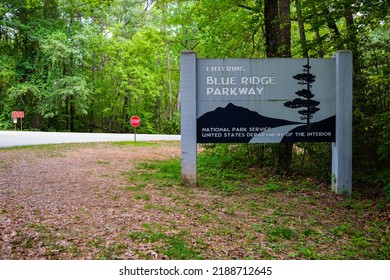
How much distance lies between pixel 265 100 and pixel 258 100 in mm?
145

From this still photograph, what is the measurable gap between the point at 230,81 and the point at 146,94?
24396 millimetres

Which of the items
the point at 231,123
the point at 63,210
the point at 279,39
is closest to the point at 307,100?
the point at 231,123

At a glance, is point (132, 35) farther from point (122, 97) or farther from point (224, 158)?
point (224, 158)

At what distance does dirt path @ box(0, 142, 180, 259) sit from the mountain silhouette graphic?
209 centimetres

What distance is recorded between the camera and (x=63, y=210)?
5.12 metres

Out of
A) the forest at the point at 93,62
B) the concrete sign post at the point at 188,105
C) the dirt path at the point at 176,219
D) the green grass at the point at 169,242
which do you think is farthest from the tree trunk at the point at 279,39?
the green grass at the point at 169,242

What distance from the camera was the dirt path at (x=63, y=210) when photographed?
377 cm

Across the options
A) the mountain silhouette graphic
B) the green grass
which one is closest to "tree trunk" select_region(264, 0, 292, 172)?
the mountain silhouette graphic

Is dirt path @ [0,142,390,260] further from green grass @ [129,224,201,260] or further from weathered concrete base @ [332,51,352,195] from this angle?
weathered concrete base @ [332,51,352,195]

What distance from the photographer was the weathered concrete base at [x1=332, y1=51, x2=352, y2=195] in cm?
670

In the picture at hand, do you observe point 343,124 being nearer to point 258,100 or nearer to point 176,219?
point 258,100

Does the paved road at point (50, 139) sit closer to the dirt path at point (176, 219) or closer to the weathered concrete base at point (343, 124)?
the dirt path at point (176, 219)

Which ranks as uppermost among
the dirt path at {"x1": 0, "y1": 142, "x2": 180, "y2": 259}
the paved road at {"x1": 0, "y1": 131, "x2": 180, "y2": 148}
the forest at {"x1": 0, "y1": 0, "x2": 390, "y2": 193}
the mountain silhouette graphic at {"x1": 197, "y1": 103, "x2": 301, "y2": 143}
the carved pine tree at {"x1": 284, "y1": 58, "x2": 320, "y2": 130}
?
the forest at {"x1": 0, "y1": 0, "x2": 390, "y2": 193}
